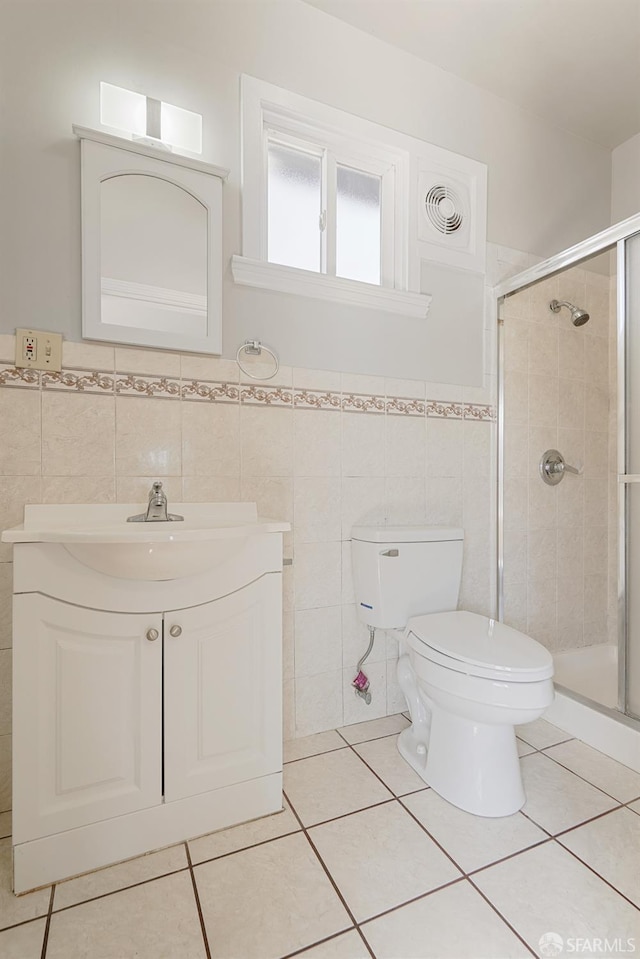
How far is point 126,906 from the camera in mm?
1086

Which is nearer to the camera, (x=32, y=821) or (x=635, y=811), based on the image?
(x=32, y=821)

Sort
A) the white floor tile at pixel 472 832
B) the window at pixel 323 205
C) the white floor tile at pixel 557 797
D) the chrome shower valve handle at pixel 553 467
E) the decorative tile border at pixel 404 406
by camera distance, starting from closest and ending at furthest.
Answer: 1. the white floor tile at pixel 472 832
2. the white floor tile at pixel 557 797
3. the window at pixel 323 205
4. the decorative tile border at pixel 404 406
5. the chrome shower valve handle at pixel 553 467

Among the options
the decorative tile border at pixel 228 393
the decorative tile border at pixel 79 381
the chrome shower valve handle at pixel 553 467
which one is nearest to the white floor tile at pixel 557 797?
the chrome shower valve handle at pixel 553 467

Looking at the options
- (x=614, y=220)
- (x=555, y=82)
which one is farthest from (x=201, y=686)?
(x=614, y=220)

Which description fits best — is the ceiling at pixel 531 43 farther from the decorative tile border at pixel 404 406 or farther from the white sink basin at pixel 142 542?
the white sink basin at pixel 142 542

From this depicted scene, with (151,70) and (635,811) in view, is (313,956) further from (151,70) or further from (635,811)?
(151,70)

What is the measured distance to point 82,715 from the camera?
1174 millimetres

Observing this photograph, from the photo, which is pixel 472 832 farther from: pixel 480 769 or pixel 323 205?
pixel 323 205

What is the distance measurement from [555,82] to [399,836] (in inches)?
114

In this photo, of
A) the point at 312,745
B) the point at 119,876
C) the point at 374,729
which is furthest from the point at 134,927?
the point at 374,729

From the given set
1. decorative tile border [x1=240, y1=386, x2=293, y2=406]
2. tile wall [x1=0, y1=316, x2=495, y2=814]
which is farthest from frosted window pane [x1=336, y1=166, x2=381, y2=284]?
decorative tile border [x1=240, y1=386, x2=293, y2=406]

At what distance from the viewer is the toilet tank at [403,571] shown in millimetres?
1732

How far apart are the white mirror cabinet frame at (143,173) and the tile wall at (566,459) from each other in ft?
4.30

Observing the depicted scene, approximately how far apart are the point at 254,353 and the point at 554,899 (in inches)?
65.6
